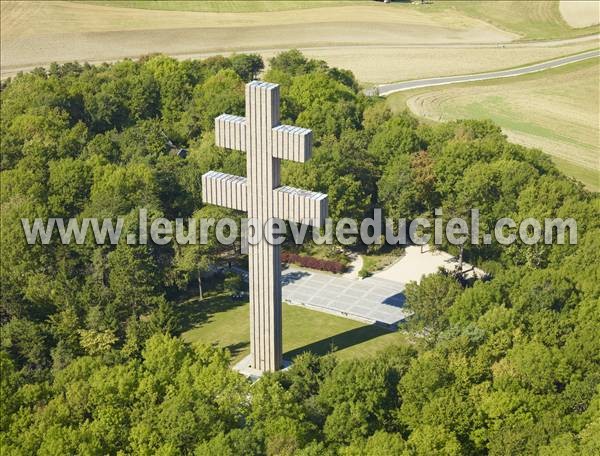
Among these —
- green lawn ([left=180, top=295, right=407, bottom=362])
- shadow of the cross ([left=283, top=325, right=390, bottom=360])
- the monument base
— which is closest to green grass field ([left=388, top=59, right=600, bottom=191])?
shadow of the cross ([left=283, top=325, right=390, bottom=360])

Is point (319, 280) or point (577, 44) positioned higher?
point (577, 44)

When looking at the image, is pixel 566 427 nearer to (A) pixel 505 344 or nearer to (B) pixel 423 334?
(A) pixel 505 344

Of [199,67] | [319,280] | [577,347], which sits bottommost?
[319,280]

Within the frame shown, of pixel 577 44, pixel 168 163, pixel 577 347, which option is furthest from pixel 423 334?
pixel 577 44

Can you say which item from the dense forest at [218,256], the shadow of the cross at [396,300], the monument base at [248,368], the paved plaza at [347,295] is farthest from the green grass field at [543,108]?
the monument base at [248,368]

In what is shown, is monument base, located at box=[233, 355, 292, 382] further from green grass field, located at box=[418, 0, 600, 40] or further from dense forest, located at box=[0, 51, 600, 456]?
green grass field, located at box=[418, 0, 600, 40]

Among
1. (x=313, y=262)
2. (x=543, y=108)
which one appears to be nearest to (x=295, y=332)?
(x=313, y=262)
